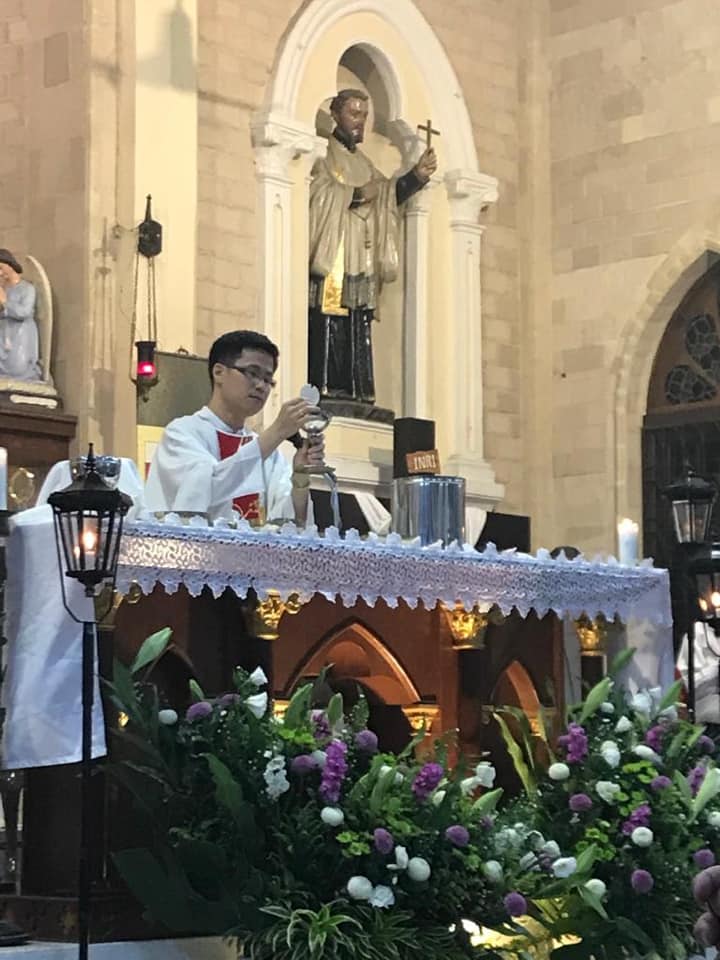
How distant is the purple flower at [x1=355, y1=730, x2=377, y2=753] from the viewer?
5270mm

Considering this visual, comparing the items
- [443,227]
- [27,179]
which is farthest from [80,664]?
[443,227]

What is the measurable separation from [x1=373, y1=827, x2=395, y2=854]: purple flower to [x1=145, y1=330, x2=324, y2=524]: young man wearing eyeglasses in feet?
4.59

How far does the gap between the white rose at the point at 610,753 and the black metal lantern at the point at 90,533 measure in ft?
5.72

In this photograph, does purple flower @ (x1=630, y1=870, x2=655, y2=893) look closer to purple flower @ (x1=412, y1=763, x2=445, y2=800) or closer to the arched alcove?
purple flower @ (x1=412, y1=763, x2=445, y2=800)

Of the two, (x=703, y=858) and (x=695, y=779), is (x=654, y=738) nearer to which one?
(x=695, y=779)

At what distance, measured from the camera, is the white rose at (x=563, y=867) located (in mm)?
5391

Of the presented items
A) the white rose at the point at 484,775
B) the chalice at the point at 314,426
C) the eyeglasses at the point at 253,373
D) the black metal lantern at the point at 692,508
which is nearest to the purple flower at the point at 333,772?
the white rose at the point at 484,775

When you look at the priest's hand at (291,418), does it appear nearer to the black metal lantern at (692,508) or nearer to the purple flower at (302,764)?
the purple flower at (302,764)

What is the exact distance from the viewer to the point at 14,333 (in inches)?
423

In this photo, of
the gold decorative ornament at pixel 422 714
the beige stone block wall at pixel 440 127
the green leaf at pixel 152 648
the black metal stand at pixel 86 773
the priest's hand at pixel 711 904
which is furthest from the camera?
the beige stone block wall at pixel 440 127

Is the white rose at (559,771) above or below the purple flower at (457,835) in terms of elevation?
above

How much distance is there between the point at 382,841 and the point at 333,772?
24 cm

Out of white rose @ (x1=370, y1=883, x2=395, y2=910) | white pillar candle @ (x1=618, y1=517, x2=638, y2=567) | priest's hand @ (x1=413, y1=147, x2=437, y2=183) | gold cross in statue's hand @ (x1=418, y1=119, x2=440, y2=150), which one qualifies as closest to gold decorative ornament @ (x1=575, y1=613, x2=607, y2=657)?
white pillar candle @ (x1=618, y1=517, x2=638, y2=567)

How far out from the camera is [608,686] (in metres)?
6.23
